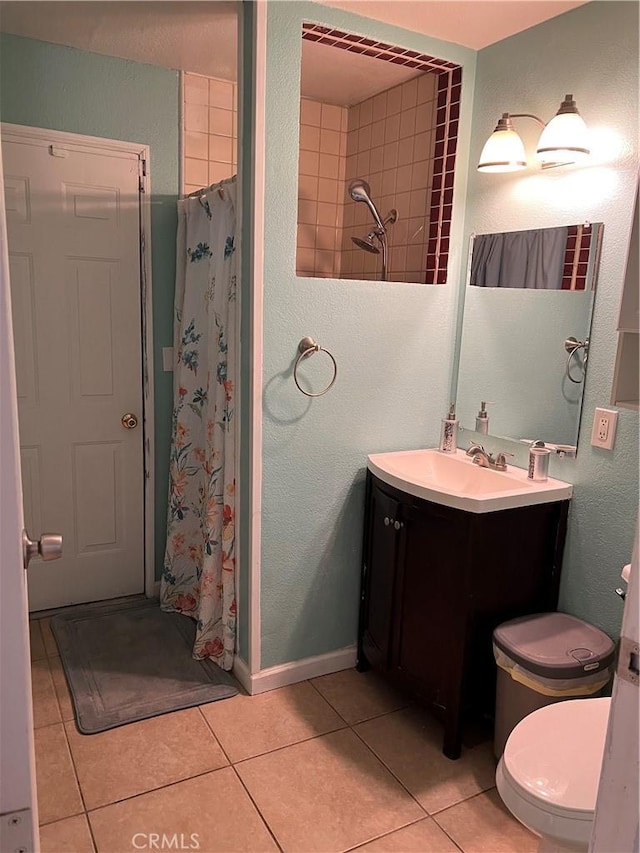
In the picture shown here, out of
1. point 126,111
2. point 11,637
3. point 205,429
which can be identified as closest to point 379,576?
point 205,429

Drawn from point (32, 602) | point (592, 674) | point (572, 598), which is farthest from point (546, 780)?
point (32, 602)

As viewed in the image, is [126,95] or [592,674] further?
[126,95]

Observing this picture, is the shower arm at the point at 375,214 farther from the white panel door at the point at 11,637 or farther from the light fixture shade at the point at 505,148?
the white panel door at the point at 11,637

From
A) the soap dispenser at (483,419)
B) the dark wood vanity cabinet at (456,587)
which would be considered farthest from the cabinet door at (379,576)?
the soap dispenser at (483,419)

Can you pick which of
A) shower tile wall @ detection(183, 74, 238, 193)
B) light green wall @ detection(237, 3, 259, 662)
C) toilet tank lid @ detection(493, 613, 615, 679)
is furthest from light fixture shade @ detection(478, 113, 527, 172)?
toilet tank lid @ detection(493, 613, 615, 679)

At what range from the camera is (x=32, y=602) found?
2959 mm

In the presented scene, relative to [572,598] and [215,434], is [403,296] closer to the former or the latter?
[215,434]

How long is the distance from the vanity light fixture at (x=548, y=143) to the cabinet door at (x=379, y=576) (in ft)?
4.04

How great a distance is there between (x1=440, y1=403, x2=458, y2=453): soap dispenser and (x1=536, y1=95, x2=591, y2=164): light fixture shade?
3.32 ft

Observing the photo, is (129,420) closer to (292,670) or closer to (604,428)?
(292,670)

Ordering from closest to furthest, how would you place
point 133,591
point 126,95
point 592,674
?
point 592,674, point 126,95, point 133,591

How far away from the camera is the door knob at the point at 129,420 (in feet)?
9.90

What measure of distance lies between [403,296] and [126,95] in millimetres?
1491

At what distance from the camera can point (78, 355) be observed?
2891mm
